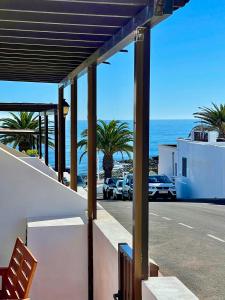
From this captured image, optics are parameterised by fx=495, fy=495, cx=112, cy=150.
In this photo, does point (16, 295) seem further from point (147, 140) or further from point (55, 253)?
point (147, 140)

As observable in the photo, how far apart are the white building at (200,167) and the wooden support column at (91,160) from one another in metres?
21.2

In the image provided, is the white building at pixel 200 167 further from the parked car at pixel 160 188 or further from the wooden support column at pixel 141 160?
the wooden support column at pixel 141 160

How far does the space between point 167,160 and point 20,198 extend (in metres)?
30.6

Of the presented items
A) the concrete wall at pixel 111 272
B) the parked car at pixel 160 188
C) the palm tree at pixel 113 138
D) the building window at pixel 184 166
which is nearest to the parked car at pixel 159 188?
the parked car at pixel 160 188

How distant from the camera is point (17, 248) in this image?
4.34 meters

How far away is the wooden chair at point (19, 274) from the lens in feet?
11.8

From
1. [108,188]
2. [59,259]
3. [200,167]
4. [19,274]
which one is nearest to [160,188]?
[108,188]

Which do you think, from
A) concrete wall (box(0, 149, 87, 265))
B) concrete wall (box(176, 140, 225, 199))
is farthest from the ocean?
concrete wall (box(176, 140, 225, 199))

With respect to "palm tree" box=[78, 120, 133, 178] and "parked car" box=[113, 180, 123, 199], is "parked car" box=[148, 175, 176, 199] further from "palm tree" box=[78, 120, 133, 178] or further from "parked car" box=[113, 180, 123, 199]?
"palm tree" box=[78, 120, 133, 178]

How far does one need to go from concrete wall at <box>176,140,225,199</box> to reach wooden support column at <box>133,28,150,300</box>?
76.4 feet

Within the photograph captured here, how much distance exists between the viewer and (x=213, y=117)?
3719cm

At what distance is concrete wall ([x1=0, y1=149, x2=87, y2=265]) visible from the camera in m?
5.46

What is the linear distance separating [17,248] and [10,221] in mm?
1177

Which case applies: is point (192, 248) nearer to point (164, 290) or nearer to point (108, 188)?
point (164, 290)
